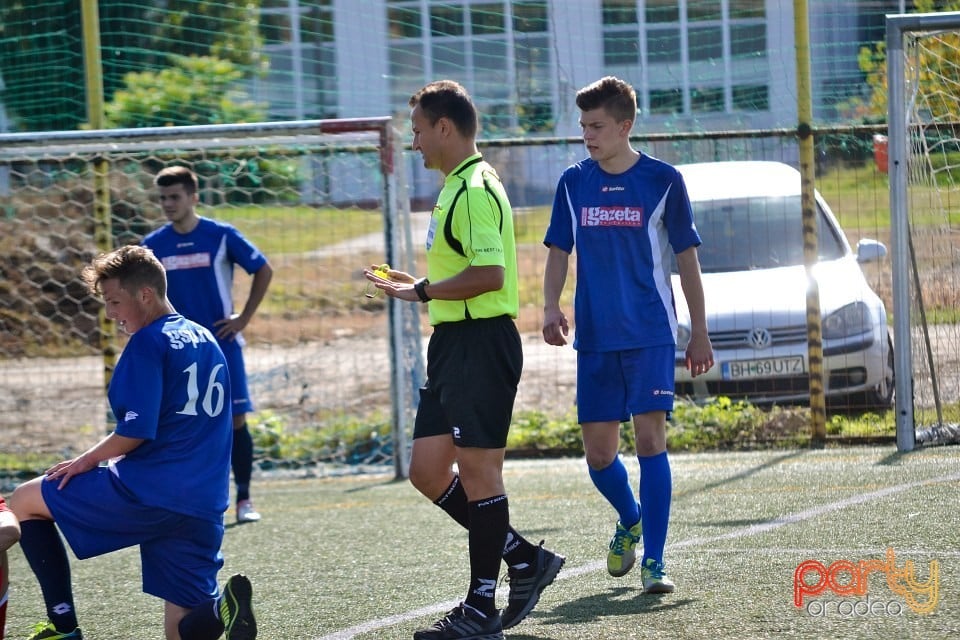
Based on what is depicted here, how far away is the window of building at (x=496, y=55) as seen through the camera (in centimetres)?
865

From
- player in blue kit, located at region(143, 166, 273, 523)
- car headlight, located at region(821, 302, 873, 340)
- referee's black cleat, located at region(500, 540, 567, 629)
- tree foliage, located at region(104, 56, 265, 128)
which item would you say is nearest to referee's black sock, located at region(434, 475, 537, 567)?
referee's black cleat, located at region(500, 540, 567, 629)

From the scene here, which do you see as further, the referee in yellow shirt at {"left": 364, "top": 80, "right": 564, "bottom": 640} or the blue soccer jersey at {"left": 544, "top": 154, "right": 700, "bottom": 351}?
the blue soccer jersey at {"left": 544, "top": 154, "right": 700, "bottom": 351}

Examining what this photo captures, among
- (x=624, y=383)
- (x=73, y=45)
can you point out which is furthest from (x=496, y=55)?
(x=624, y=383)

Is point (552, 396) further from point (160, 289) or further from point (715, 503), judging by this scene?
point (160, 289)

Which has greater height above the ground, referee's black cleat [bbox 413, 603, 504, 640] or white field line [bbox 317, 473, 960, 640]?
referee's black cleat [bbox 413, 603, 504, 640]

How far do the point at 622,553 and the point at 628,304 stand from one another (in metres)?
0.95

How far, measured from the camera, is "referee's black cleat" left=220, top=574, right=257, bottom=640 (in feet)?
12.7

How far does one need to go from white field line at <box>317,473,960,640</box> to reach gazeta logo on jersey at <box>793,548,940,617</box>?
735 millimetres

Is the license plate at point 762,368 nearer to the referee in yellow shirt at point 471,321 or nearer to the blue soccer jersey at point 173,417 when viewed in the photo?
the referee in yellow shirt at point 471,321

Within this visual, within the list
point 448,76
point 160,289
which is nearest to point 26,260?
point 448,76

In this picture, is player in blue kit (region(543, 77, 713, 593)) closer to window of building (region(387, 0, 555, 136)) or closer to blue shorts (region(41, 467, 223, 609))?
blue shorts (region(41, 467, 223, 609))

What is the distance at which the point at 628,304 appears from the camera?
186 inches

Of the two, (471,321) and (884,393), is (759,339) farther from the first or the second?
(471,321)

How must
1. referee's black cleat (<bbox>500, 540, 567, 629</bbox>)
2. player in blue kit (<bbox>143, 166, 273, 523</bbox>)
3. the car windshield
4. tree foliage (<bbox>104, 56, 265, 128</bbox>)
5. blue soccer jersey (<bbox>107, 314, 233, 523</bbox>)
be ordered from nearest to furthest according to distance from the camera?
blue soccer jersey (<bbox>107, 314, 233, 523</bbox>)
referee's black cleat (<bbox>500, 540, 567, 629</bbox>)
player in blue kit (<bbox>143, 166, 273, 523</bbox>)
the car windshield
tree foliage (<bbox>104, 56, 265, 128</bbox>)
